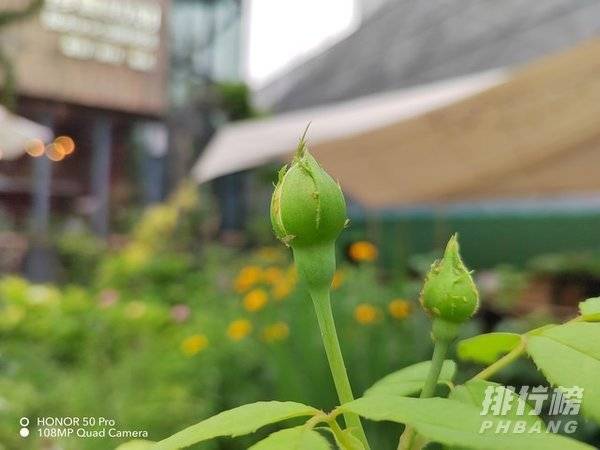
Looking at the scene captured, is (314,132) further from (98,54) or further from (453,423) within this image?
(98,54)

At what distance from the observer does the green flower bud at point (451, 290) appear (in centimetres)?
22

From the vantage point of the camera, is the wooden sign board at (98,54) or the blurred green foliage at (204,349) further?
the wooden sign board at (98,54)

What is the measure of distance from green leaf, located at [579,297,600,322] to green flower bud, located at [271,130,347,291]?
85mm

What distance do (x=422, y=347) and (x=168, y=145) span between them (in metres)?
7.23

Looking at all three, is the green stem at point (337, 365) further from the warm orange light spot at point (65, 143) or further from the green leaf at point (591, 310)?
the warm orange light spot at point (65, 143)

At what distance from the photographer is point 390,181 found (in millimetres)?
3168

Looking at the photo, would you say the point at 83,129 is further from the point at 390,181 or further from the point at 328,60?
the point at 390,181

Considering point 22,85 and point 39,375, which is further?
point 22,85

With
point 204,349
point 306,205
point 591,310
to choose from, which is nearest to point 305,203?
point 306,205

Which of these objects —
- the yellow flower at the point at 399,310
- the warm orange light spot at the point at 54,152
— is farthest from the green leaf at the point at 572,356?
the warm orange light spot at the point at 54,152

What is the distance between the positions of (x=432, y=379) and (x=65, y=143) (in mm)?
8583

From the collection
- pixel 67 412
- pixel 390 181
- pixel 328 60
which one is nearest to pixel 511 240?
pixel 390 181

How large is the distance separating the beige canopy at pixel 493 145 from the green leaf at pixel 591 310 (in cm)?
173

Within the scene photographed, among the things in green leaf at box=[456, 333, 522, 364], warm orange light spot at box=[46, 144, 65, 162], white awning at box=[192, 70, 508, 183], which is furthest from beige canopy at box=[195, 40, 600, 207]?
warm orange light spot at box=[46, 144, 65, 162]
